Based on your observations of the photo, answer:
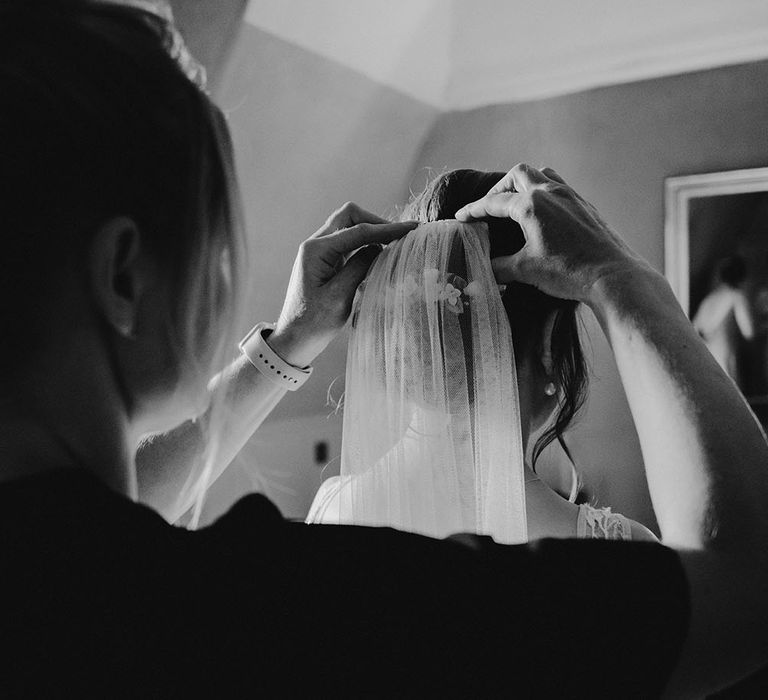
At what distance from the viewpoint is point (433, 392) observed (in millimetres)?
913

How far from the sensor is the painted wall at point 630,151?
2.83m

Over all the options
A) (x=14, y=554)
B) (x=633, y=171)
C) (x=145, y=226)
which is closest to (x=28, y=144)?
(x=145, y=226)

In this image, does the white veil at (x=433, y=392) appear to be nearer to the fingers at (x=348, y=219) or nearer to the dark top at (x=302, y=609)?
the fingers at (x=348, y=219)

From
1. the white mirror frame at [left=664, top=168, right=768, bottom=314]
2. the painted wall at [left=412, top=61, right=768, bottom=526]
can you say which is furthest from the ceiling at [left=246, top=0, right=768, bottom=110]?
the white mirror frame at [left=664, top=168, right=768, bottom=314]

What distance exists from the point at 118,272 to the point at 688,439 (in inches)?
14.8

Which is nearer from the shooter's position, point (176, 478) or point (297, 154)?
point (176, 478)

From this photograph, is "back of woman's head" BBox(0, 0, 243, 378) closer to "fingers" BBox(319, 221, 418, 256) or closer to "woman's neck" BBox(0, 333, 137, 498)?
"woman's neck" BBox(0, 333, 137, 498)

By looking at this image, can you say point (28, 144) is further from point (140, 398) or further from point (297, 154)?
point (297, 154)

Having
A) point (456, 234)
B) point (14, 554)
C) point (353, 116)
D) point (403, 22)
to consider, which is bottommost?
point (14, 554)

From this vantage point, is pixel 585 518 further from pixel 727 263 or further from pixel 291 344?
pixel 727 263

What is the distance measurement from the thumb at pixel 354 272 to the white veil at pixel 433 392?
0.01 m

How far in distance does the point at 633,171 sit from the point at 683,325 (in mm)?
2614

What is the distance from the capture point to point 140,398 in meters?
0.51

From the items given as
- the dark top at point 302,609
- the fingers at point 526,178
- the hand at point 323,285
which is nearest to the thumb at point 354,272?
the hand at point 323,285
